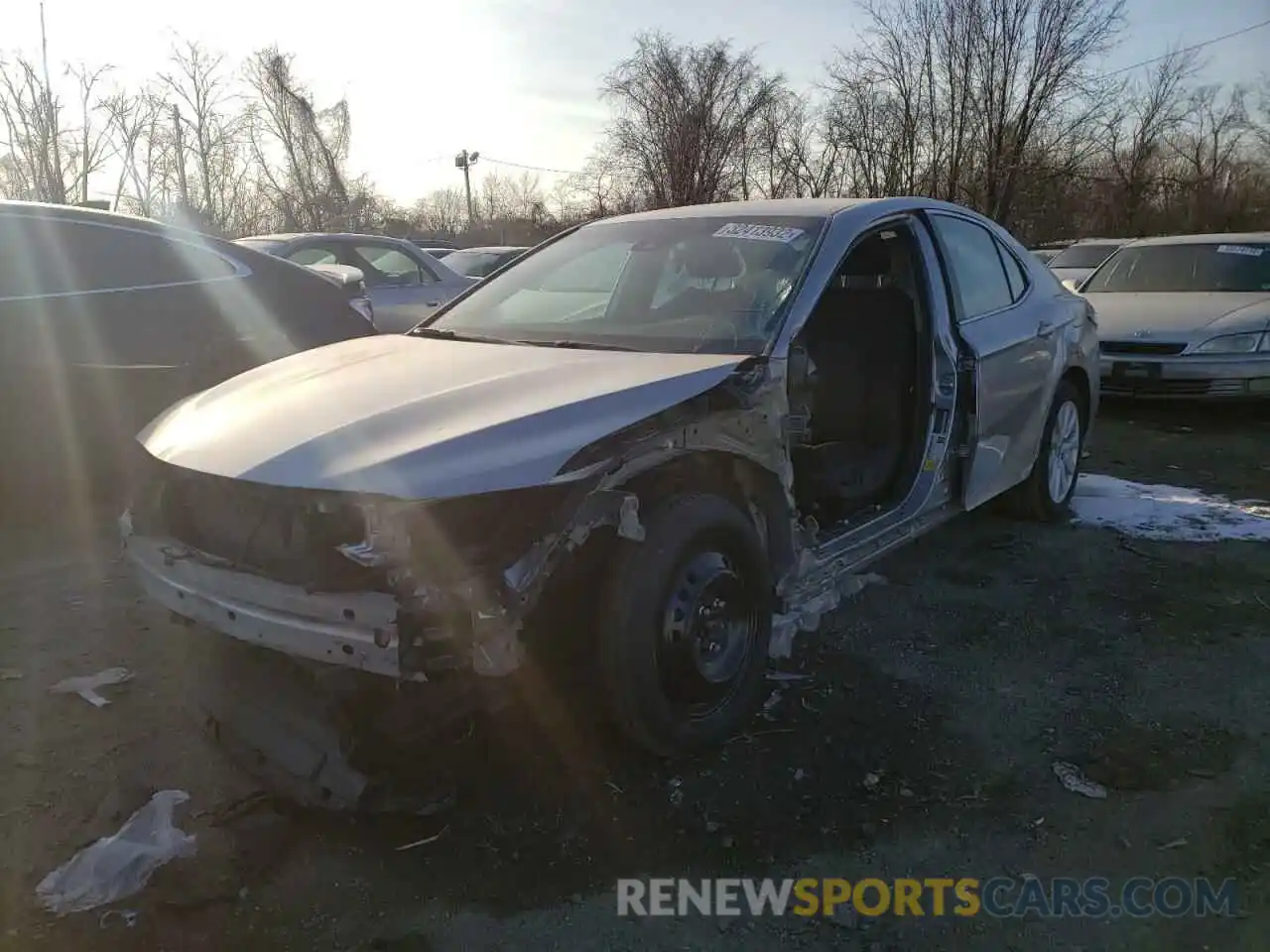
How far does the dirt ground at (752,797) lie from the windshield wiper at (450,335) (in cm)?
138

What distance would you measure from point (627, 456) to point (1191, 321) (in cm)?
701

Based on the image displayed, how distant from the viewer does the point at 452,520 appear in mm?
2236

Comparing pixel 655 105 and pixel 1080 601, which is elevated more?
pixel 655 105

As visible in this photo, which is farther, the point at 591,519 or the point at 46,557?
the point at 46,557

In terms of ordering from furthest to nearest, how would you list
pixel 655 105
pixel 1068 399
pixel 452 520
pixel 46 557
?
pixel 655 105 < pixel 1068 399 < pixel 46 557 < pixel 452 520

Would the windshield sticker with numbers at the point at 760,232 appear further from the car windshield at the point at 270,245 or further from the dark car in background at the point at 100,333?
the car windshield at the point at 270,245

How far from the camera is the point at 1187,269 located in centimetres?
898

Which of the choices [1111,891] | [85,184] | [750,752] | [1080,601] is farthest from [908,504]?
[85,184]

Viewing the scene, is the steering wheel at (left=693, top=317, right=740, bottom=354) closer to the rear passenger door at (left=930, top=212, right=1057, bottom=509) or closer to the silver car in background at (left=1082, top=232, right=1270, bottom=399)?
the rear passenger door at (left=930, top=212, right=1057, bottom=509)

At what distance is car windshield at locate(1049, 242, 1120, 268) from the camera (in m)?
15.2

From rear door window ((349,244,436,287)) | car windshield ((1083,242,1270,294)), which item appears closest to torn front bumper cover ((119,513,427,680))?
rear door window ((349,244,436,287))

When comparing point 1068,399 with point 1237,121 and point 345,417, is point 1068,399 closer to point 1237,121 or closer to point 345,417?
point 345,417

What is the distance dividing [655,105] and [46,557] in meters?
22.3

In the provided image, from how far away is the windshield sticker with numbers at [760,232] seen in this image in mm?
3477
